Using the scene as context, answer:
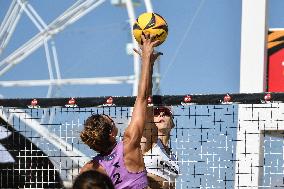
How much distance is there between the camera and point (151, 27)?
7.67 metres

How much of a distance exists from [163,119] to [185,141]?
37 centimetres

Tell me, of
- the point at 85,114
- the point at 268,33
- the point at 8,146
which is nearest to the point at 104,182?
the point at 85,114

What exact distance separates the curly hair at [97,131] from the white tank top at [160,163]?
2248mm

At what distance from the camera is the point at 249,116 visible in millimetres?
10812

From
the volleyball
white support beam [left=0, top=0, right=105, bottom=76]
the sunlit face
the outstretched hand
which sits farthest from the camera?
white support beam [left=0, top=0, right=105, bottom=76]

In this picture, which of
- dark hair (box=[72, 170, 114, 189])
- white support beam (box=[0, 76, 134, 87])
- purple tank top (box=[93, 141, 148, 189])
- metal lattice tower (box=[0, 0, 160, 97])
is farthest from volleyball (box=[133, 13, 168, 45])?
white support beam (box=[0, 76, 134, 87])

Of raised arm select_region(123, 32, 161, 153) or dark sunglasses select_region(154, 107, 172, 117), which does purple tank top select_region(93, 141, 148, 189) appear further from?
dark sunglasses select_region(154, 107, 172, 117)

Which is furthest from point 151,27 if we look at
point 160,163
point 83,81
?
point 83,81

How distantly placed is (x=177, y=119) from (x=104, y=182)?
4779 mm

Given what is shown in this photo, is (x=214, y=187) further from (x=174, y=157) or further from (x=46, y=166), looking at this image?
(x=46, y=166)

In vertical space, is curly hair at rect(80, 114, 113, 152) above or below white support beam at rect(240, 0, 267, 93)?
below

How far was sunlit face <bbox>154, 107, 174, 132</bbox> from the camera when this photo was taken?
8935mm

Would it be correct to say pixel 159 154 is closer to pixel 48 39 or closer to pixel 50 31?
pixel 50 31

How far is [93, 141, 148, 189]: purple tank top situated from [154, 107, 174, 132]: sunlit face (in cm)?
250
